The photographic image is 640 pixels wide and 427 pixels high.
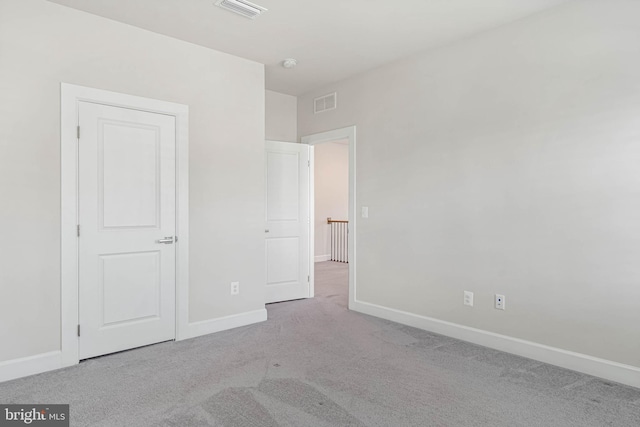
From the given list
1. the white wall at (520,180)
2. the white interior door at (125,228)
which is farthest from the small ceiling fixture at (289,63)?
the white interior door at (125,228)

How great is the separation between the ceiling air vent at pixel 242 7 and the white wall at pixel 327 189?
5.39 meters

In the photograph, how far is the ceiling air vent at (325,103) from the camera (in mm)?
4652

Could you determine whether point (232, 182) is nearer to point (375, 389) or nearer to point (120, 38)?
point (120, 38)

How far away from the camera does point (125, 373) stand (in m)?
2.75

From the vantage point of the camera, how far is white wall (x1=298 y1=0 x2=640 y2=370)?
2623 millimetres

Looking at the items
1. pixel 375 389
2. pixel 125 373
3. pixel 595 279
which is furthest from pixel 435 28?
pixel 125 373

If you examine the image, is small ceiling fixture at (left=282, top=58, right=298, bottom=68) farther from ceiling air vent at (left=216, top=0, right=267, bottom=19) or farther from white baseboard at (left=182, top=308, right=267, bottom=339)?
white baseboard at (left=182, top=308, right=267, bottom=339)

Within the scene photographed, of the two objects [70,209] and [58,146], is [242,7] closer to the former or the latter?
[58,146]

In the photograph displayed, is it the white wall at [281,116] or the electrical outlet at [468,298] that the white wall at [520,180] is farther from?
the white wall at [281,116]

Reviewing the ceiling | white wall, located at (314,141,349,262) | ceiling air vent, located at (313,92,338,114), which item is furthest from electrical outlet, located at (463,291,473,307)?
white wall, located at (314,141,349,262)

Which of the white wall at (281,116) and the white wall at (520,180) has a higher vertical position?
the white wall at (281,116)

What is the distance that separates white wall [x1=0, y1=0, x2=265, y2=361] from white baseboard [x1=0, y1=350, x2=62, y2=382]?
41mm

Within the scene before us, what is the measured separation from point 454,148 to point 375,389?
7.27ft

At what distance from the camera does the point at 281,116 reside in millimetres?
5086
